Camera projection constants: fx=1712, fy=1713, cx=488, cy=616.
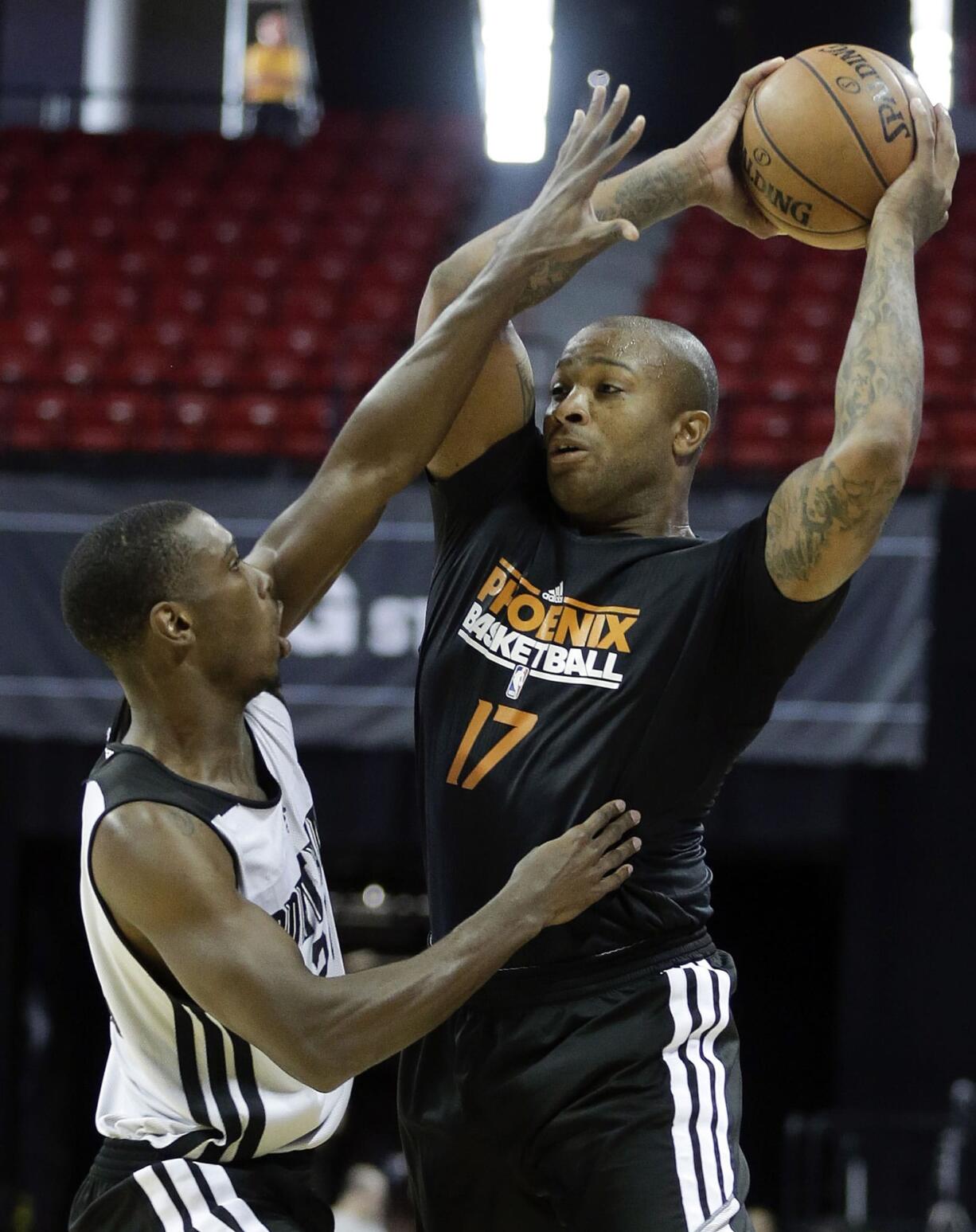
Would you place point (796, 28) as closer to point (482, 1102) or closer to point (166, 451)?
point (166, 451)

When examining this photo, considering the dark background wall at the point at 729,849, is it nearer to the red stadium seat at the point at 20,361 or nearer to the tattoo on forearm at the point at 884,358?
the red stadium seat at the point at 20,361

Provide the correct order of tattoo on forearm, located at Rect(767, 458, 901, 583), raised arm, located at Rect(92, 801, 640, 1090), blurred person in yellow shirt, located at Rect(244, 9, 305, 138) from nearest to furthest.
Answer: raised arm, located at Rect(92, 801, 640, 1090)
tattoo on forearm, located at Rect(767, 458, 901, 583)
blurred person in yellow shirt, located at Rect(244, 9, 305, 138)

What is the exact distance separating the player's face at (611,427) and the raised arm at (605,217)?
136 millimetres

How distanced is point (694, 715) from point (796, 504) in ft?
1.27

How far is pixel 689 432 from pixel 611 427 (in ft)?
0.51

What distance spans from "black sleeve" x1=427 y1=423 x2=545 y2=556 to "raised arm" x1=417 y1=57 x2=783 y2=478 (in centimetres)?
2

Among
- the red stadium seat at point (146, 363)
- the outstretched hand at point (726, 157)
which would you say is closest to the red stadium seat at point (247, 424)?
the red stadium seat at point (146, 363)

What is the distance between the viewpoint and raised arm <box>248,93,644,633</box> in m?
2.87

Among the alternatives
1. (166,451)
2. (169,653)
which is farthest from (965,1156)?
(169,653)

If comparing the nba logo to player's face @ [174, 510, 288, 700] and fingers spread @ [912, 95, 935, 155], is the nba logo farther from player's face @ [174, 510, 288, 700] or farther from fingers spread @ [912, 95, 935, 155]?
fingers spread @ [912, 95, 935, 155]

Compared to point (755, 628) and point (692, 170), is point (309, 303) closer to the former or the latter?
point (692, 170)

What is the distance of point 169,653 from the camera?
8.67ft

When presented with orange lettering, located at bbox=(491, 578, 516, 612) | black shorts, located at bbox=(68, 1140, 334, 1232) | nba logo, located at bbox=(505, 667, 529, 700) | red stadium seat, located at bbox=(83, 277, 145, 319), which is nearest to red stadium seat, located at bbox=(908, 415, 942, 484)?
red stadium seat, located at bbox=(83, 277, 145, 319)

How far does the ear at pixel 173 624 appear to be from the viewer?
103 inches
